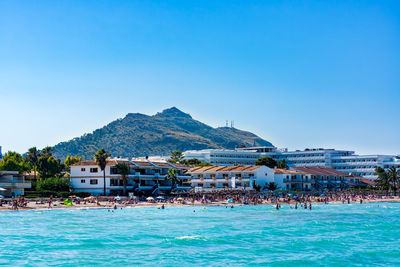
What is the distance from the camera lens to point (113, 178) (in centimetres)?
9769

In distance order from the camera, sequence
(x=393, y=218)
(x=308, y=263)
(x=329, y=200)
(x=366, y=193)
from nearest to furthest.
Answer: (x=308, y=263), (x=393, y=218), (x=329, y=200), (x=366, y=193)

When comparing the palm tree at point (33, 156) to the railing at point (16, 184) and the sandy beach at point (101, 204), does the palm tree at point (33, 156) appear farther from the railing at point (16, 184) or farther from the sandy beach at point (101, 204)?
the sandy beach at point (101, 204)

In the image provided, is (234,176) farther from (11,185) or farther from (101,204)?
(11,185)

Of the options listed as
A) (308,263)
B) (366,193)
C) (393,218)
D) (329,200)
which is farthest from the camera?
(366,193)

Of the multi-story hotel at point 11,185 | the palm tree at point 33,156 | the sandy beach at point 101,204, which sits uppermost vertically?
the palm tree at point 33,156

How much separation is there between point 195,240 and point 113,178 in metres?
55.4

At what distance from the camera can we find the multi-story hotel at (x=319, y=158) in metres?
168

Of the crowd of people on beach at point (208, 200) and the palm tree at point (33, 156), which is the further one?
the palm tree at point (33, 156)

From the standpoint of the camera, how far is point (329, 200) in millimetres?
105312

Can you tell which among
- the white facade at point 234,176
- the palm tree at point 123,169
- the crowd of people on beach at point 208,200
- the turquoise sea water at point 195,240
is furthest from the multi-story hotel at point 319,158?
the turquoise sea water at point 195,240

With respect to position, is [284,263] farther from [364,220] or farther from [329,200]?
[329,200]

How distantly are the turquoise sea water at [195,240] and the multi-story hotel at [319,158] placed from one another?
103 m

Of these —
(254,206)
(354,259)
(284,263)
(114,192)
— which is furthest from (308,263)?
(114,192)

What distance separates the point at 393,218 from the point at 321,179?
2756 inches
